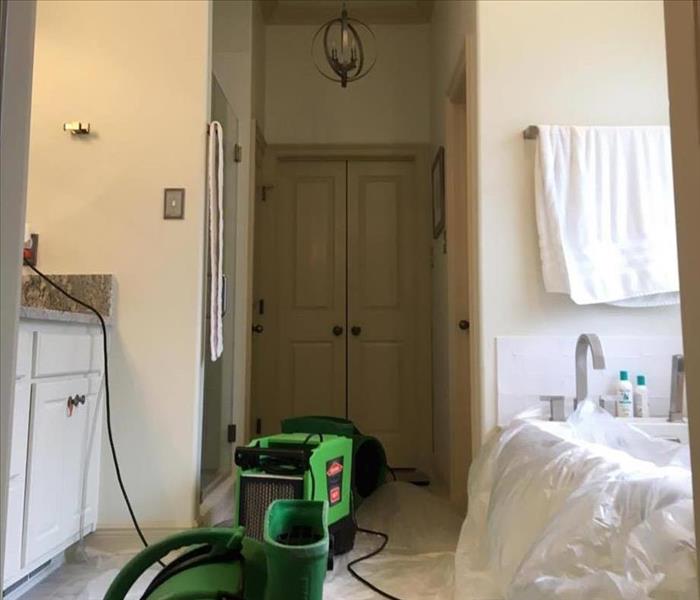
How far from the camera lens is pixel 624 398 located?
2.22 metres

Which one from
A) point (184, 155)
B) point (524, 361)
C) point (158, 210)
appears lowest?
point (524, 361)

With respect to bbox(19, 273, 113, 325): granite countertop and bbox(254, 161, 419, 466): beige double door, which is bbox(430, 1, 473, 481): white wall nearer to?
bbox(254, 161, 419, 466): beige double door

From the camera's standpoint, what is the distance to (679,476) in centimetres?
114

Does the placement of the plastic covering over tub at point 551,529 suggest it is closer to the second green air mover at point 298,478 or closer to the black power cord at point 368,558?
the black power cord at point 368,558

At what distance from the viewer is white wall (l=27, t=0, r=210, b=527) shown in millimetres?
2367

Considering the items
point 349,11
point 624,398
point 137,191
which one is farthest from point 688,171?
point 349,11

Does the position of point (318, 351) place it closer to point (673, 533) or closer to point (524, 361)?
point (524, 361)

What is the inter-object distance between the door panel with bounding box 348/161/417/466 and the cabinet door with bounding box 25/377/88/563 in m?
2.19

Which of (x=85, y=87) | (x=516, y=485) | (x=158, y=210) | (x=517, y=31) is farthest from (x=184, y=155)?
(x=516, y=485)

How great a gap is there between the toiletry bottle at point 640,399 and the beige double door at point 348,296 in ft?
6.23

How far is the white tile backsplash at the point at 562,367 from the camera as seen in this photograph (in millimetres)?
2330

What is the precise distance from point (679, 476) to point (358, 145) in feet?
10.8

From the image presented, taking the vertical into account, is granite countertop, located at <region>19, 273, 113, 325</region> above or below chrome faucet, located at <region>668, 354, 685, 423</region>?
above

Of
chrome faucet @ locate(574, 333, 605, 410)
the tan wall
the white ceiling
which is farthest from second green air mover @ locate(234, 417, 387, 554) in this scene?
the white ceiling
